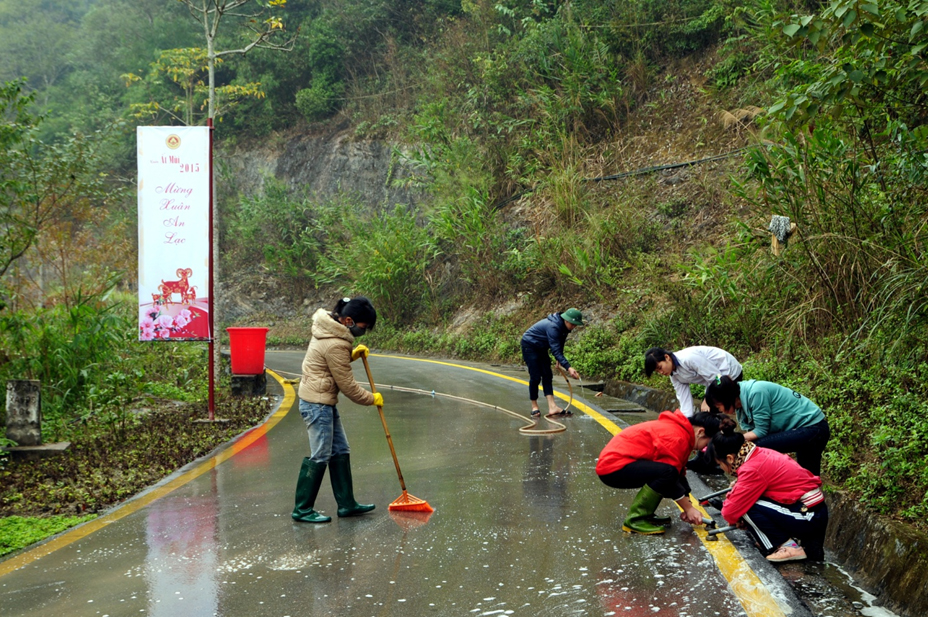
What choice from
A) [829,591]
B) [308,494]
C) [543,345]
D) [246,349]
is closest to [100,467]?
[308,494]

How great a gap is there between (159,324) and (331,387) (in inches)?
204

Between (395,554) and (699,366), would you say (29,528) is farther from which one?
(699,366)

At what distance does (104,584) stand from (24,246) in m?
8.04

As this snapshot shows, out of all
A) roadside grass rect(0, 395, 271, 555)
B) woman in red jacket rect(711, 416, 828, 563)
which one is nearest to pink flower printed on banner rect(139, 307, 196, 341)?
roadside grass rect(0, 395, 271, 555)

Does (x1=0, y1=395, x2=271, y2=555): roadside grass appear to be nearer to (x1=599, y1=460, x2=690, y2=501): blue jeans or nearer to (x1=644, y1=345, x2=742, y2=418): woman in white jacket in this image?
(x1=599, y1=460, x2=690, y2=501): blue jeans

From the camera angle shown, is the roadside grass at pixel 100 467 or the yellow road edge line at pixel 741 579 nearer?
the yellow road edge line at pixel 741 579

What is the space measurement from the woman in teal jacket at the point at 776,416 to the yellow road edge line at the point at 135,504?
4721 mm

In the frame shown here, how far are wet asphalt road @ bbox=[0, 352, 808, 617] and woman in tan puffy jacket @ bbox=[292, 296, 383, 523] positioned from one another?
0.27 meters

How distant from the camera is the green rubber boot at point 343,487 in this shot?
6207 millimetres

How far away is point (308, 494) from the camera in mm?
6078

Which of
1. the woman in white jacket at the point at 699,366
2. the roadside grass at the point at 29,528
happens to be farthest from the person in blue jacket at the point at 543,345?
the roadside grass at the point at 29,528

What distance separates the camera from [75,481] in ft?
25.2

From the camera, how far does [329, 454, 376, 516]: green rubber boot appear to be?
20.4ft

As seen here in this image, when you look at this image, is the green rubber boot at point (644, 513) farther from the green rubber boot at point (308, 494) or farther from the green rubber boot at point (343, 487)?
the green rubber boot at point (308, 494)
